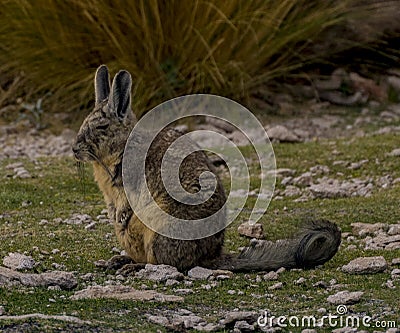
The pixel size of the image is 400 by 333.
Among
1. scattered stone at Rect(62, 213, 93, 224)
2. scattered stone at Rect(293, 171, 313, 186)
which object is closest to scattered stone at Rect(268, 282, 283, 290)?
scattered stone at Rect(62, 213, 93, 224)

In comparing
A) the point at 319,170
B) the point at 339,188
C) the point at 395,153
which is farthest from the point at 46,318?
the point at 395,153

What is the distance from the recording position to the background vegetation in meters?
9.50

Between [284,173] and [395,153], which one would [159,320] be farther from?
[395,153]

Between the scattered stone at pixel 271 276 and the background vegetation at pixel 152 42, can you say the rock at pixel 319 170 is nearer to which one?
the background vegetation at pixel 152 42

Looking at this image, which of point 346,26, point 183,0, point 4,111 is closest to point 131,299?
point 183,0

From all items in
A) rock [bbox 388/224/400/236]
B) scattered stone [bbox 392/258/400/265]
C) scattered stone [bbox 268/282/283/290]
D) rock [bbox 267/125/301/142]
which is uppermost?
scattered stone [bbox 268/282/283/290]

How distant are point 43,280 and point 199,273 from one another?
79 cm

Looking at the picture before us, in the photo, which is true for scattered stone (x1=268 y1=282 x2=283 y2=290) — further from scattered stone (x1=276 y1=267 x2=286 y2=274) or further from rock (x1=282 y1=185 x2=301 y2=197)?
rock (x1=282 y1=185 x2=301 y2=197)

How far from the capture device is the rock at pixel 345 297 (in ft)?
14.3

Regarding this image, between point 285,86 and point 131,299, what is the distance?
Answer: 6784 millimetres

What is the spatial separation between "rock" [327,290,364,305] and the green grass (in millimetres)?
42

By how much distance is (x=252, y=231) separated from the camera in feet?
19.2

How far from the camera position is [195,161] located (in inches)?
201

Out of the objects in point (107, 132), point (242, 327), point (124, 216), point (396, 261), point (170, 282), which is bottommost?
point (396, 261)
